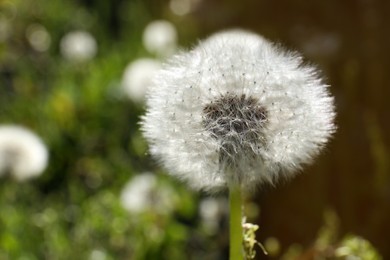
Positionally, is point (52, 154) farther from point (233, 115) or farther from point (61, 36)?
point (233, 115)

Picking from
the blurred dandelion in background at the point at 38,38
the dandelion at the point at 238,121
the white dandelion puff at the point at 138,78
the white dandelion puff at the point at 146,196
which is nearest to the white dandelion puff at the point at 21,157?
the white dandelion puff at the point at 146,196

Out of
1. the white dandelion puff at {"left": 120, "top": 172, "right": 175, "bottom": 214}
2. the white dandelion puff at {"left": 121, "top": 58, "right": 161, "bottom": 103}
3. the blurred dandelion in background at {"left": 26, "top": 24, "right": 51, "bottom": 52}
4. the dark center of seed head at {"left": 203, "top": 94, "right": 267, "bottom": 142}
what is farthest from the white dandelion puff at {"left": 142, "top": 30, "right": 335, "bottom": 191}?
the blurred dandelion in background at {"left": 26, "top": 24, "right": 51, "bottom": 52}

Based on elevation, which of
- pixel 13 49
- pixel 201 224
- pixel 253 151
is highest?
pixel 13 49

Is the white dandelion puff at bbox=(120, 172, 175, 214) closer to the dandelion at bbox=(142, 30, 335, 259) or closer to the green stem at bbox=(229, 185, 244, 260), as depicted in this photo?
the dandelion at bbox=(142, 30, 335, 259)

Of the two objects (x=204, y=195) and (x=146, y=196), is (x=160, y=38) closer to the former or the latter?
(x=204, y=195)

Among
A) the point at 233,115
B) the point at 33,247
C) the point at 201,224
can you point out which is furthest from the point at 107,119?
the point at 233,115

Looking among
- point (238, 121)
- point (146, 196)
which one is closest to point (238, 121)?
point (238, 121)
